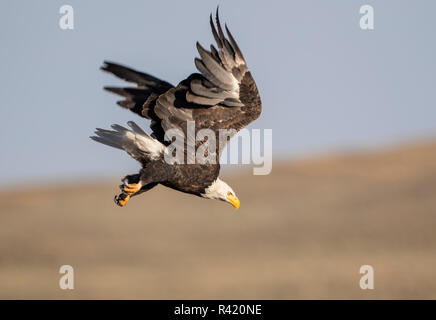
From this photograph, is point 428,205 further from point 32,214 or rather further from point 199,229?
point 32,214

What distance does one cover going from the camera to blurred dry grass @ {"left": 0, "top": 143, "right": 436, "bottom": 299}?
2833 cm

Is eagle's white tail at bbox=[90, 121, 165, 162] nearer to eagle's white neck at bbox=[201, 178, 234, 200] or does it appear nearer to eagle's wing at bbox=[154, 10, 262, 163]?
eagle's wing at bbox=[154, 10, 262, 163]

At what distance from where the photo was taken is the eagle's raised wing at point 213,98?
35.7 ft

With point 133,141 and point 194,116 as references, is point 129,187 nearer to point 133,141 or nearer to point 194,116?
point 133,141

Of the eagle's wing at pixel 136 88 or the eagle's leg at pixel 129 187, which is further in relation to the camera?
the eagle's wing at pixel 136 88

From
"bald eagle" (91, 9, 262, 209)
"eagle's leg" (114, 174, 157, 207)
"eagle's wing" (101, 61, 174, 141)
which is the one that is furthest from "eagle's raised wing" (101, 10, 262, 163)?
"eagle's wing" (101, 61, 174, 141)

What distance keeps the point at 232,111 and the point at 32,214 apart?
1104 inches

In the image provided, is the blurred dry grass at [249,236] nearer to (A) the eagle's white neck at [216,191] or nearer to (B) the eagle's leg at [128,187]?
(A) the eagle's white neck at [216,191]

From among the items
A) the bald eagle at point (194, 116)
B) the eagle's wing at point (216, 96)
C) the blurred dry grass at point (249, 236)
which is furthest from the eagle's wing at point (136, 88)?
the blurred dry grass at point (249, 236)

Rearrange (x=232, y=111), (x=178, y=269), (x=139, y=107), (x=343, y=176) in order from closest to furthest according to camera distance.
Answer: (x=232, y=111)
(x=139, y=107)
(x=178, y=269)
(x=343, y=176)

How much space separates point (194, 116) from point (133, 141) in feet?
2.77

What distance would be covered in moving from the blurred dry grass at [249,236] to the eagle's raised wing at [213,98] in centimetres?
1551

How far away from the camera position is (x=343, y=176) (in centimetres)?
4066

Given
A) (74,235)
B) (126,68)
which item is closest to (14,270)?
(74,235)
